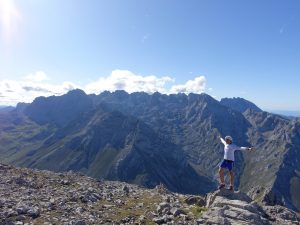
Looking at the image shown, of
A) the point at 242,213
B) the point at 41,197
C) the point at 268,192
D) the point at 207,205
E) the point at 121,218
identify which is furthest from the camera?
the point at 268,192

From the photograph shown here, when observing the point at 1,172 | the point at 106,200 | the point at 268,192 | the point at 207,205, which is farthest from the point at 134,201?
the point at 268,192

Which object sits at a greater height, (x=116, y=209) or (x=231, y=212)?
(x=231, y=212)

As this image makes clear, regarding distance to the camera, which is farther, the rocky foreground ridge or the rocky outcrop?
the rocky foreground ridge

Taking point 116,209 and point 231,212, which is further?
point 116,209

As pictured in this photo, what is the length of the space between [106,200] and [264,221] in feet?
59.5

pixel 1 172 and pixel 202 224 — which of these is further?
pixel 1 172

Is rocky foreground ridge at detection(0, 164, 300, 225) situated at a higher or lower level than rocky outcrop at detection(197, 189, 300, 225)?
lower

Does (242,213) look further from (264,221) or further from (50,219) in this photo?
(50,219)

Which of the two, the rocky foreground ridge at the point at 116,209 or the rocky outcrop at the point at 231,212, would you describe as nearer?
the rocky outcrop at the point at 231,212

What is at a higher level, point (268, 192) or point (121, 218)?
point (121, 218)

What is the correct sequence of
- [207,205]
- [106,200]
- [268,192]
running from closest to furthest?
[207,205] < [106,200] < [268,192]

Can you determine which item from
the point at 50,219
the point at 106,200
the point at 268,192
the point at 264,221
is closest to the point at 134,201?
the point at 106,200

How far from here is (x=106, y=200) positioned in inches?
1623

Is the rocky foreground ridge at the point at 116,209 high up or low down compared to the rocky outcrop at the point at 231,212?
down
